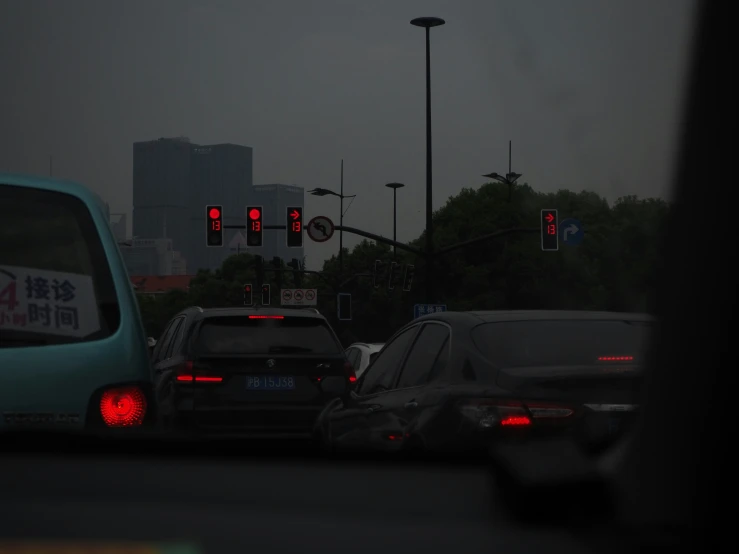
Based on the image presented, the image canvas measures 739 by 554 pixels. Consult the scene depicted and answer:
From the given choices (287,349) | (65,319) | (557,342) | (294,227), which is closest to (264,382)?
(287,349)

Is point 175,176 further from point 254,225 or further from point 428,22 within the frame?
point 254,225

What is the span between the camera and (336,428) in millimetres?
6684

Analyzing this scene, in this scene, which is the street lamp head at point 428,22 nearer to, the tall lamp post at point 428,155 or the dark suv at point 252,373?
the tall lamp post at point 428,155

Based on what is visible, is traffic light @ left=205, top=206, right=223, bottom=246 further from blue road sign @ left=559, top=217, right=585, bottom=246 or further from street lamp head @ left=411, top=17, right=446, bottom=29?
blue road sign @ left=559, top=217, right=585, bottom=246

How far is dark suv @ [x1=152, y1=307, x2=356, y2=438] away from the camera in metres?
10.9

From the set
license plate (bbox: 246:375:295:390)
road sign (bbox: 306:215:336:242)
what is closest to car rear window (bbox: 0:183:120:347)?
license plate (bbox: 246:375:295:390)

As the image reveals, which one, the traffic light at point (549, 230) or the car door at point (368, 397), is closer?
the car door at point (368, 397)

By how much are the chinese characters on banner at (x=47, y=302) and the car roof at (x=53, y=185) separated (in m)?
0.43

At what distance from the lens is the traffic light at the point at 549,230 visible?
3566 cm

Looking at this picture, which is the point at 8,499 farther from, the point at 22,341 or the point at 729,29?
the point at 22,341

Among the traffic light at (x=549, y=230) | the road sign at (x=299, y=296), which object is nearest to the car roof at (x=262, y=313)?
the traffic light at (x=549, y=230)

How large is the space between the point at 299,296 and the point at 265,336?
161 ft

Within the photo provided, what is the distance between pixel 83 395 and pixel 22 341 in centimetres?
40

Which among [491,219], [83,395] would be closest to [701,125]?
[83,395]
